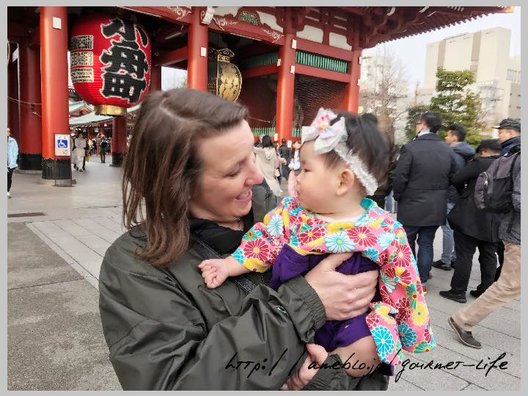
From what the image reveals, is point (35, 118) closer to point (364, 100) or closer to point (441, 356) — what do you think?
point (441, 356)

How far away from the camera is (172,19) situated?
9.57 metres

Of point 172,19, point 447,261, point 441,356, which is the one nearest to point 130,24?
point 172,19

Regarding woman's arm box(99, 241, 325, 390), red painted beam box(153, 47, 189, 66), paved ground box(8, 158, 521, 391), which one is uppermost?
red painted beam box(153, 47, 189, 66)

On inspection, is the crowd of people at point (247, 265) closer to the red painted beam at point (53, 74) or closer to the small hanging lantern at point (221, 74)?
the red painted beam at point (53, 74)

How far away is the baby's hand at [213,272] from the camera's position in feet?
3.29

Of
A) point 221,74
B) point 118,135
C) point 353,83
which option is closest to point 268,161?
point 221,74

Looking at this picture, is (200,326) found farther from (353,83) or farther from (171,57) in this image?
(353,83)

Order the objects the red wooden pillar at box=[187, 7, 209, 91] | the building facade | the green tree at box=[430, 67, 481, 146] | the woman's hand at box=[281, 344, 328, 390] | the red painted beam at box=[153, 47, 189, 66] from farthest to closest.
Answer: the building facade → the green tree at box=[430, 67, 481, 146] → the red painted beam at box=[153, 47, 189, 66] → the red wooden pillar at box=[187, 7, 209, 91] → the woman's hand at box=[281, 344, 328, 390]

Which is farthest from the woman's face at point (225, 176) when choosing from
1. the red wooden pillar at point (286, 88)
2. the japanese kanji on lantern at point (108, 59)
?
the red wooden pillar at point (286, 88)

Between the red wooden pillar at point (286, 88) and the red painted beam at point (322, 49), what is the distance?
43 centimetres

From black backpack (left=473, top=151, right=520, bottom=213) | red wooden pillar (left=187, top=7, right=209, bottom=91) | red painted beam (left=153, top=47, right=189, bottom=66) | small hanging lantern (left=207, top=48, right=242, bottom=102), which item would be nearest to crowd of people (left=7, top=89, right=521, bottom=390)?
black backpack (left=473, top=151, right=520, bottom=213)

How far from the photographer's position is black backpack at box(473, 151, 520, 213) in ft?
9.34

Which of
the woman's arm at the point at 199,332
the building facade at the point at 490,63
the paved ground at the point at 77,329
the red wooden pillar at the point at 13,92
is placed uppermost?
the building facade at the point at 490,63

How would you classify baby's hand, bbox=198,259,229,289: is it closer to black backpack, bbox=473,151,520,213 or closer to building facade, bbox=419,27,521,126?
black backpack, bbox=473,151,520,213
